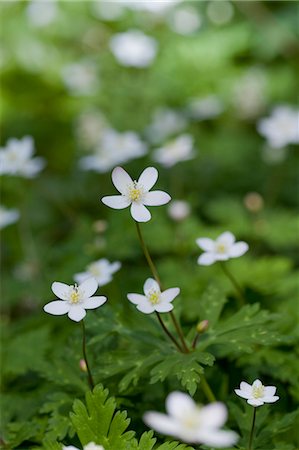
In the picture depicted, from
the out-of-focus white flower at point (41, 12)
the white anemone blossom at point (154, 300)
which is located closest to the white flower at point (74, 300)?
the white anemone blossom at point (154, 300)

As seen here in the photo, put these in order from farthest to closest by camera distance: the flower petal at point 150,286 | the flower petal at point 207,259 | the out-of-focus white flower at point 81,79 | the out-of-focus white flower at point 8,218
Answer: the out-of-focus white flower at point 81,79
the out-of-focus white flower at point 8,218
the flower petal at point 207,259
the flower petal at point 150,286

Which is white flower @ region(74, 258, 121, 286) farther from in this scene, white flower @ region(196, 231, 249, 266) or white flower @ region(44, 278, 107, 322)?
white flower @ region(44, 278, 107, 322)

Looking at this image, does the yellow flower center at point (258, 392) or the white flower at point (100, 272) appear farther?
the white flower at point (100, 272)

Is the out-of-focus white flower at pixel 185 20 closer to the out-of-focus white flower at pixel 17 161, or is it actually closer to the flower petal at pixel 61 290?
the out-of-focus white flower at pixel 17 161

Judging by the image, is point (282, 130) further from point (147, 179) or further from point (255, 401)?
point (255, 401)

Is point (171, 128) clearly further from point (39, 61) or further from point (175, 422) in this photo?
point (175, 422)

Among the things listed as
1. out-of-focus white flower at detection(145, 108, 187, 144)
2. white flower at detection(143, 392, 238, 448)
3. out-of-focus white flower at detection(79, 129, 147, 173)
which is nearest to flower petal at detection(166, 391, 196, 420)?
white flower at detection(143, 392, 238, 448)

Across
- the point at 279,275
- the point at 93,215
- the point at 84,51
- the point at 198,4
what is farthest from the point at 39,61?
the point at 279,275

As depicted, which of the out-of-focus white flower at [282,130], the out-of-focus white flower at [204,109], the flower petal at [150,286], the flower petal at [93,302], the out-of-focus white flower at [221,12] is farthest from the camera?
the out-of-focus white flower at [221,12]

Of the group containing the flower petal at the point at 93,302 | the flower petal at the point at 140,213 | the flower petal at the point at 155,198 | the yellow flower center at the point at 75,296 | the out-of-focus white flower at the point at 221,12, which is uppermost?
the out-of-focus white flower at the point at 221,12
